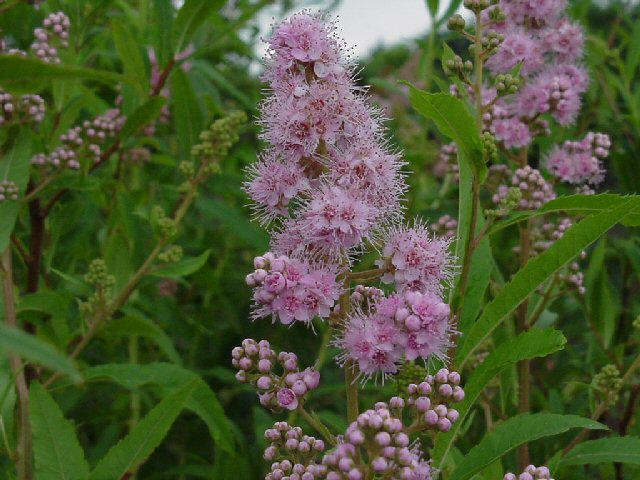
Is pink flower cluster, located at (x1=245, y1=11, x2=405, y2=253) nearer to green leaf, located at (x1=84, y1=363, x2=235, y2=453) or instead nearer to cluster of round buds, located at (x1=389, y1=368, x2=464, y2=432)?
cluster of round buds, located at (x1=389, y1=368, x2=464, y2=432)

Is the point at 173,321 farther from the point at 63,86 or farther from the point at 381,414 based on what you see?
the point at 381,414

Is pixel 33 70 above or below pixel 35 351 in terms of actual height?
above

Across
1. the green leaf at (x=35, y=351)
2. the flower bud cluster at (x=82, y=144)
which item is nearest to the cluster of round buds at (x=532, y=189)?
the flower bud cluster at (x=82, y=144)

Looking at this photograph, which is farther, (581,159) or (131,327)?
(581,159)

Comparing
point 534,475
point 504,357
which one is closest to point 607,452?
point 534,475

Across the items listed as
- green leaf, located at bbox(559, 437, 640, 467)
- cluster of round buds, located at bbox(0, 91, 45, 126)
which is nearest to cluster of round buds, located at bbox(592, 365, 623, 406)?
green leaf, located at bbox(559, 437, 640, 467)

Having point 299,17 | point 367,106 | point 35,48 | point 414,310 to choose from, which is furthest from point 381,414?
point 35,48

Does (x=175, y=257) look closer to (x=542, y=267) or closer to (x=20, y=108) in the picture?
(x=20, y=108)

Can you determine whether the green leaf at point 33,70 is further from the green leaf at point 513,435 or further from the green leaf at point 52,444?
the green leaf at point 513,435
